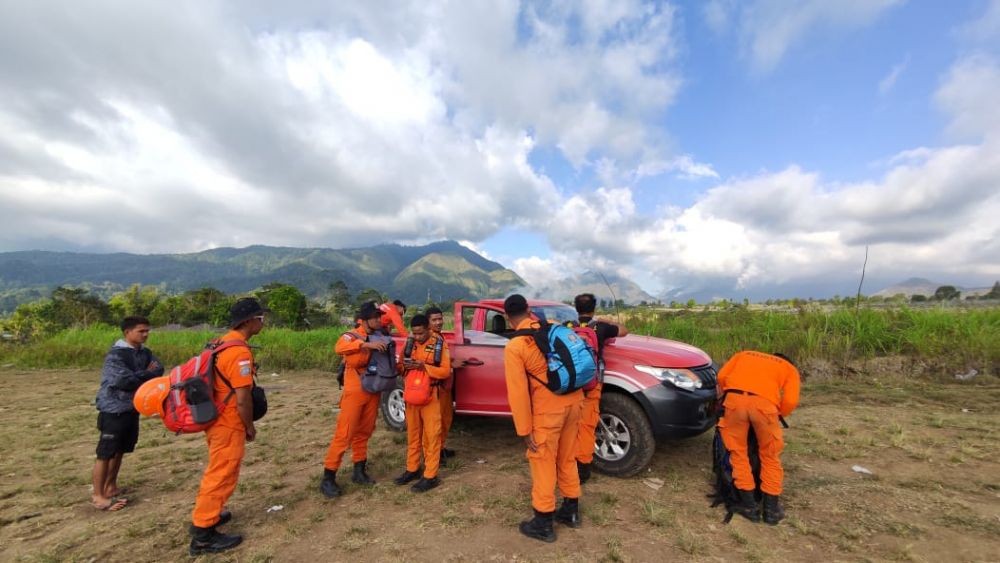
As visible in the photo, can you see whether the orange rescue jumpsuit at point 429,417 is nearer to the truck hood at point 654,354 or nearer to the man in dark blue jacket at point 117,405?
the truck hood at point 654,354

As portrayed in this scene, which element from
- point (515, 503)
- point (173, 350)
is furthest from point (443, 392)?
point (173, 350)

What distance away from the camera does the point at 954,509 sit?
11.2 feet

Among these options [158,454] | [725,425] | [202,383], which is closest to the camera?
[202,383]

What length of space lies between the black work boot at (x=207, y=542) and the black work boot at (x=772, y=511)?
4110 mm

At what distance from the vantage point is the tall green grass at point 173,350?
1303 centimetres

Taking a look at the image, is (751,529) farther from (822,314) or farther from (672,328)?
(822,314)

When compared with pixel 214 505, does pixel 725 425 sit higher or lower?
higher

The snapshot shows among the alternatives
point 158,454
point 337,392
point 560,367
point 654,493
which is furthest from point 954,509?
point 337,392

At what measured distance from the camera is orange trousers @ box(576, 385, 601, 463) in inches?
150

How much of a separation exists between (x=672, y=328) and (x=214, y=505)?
9.80m

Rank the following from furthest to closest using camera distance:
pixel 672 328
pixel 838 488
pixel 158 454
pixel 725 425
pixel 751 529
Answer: pixel 672 328, pixel 158 454, pixel 838 488, pixel 725 425, pixel 751 529

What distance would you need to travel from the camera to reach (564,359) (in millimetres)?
3119

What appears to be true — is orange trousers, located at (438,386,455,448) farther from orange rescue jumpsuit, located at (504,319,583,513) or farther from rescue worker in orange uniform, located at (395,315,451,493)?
orange rescue jumpsuit, located at (504,319,583,513)

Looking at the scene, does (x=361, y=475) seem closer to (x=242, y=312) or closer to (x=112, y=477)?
(x=242, y=312)
